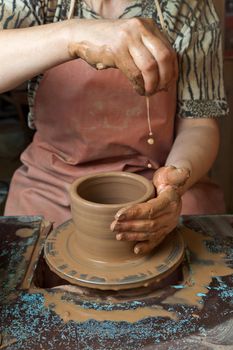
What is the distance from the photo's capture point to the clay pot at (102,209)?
1040 mm

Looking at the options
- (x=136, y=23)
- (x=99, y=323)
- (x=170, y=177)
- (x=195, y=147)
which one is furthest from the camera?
(x=195, y=147)

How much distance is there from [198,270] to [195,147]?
1.48ft

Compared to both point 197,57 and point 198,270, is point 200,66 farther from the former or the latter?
point 198,270

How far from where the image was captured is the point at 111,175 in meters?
1.19

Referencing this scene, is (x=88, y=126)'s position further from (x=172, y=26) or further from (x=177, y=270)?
(x=177, y=270)

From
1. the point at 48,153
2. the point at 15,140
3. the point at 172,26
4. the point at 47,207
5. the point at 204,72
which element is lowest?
the point at 15,140

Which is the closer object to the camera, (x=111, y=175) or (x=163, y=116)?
(x=111, y=175)

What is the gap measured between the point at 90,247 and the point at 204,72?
0.74 metres

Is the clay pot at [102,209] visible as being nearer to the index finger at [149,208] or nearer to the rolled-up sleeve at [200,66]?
the index finger at [149,208]

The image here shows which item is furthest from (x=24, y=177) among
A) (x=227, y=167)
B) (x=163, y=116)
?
(x=227, y=167)

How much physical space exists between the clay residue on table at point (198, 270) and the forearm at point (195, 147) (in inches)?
5.9

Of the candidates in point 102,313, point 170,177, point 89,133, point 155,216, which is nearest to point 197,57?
point 89,133

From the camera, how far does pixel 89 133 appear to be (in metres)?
1.49

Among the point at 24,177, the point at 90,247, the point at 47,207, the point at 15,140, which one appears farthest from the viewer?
the point at 15,140
